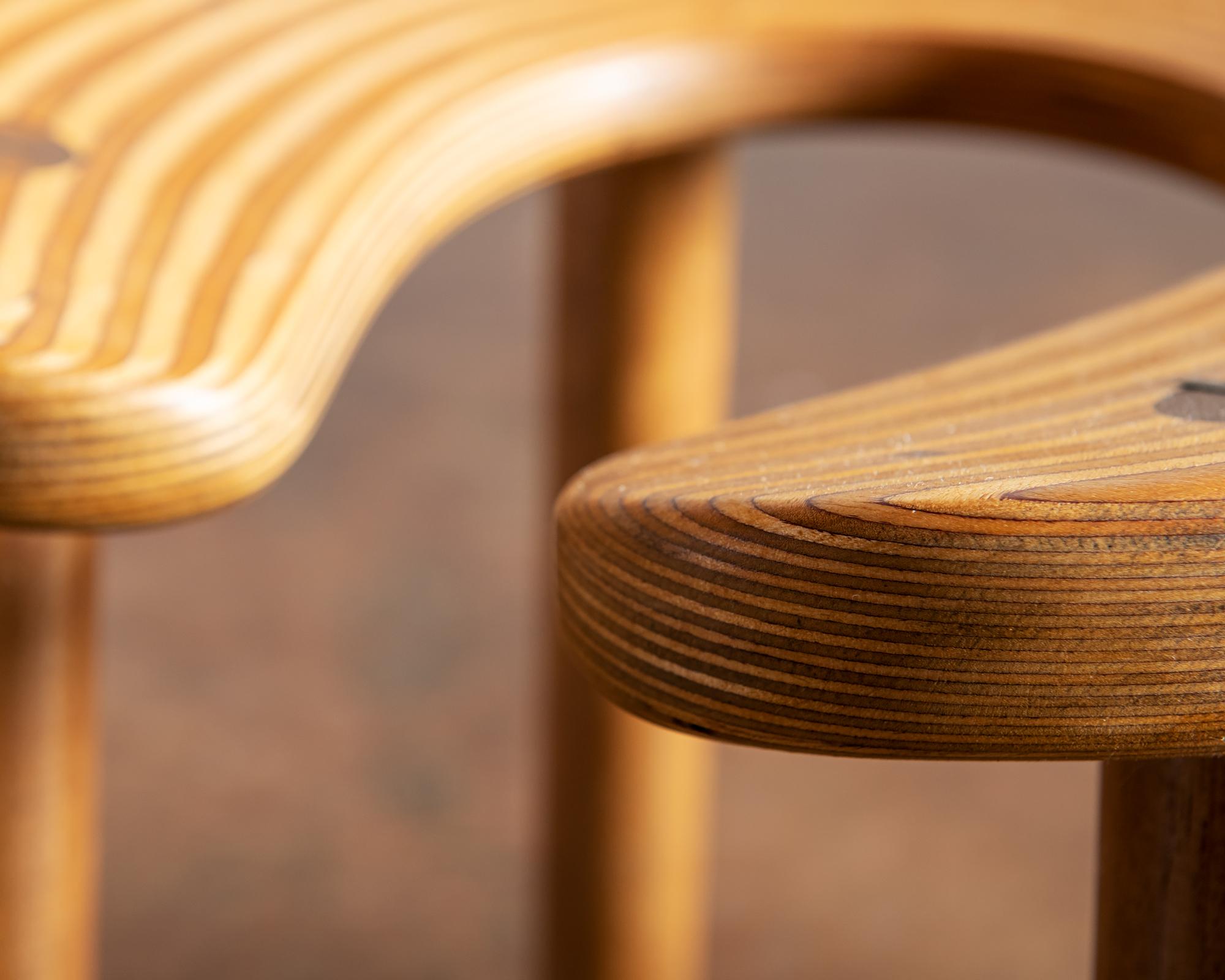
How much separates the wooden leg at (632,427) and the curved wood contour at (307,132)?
17 centimetres

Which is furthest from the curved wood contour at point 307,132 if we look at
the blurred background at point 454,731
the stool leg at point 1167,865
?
the blurred background at point 454,731

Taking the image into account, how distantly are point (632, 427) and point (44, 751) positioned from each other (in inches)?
14.5

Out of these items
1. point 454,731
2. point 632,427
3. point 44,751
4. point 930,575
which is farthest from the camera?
point 454,731

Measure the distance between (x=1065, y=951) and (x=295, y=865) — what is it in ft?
1.64

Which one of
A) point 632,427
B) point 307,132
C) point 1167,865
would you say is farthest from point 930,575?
point 632,427

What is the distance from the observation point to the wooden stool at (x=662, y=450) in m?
0.20

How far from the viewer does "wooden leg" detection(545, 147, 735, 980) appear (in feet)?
2.23

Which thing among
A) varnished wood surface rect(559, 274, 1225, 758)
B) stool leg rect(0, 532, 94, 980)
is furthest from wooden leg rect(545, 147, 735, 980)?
varnished wood surface rect(559, 274, 1225, 758)

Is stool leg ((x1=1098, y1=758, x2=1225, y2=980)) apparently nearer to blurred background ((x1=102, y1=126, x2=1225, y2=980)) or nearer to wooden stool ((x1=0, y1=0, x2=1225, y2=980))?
wooden stool ((x1=0, y1=0, x2=1225, y2=980))

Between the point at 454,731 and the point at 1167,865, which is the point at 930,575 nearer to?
the point at 1167,865

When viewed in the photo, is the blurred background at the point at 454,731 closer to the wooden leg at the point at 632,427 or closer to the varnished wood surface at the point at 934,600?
the wooden leg at the point at 632,427

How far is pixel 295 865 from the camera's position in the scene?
1125mm

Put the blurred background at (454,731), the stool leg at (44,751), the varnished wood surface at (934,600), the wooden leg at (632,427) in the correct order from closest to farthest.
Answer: the varnished wood surface at (934,600)
the stool leg at (44,751)
the wooden leg at (632,427)
the blurred background at (454,731)

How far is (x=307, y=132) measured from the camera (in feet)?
1.21
